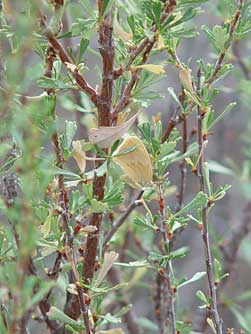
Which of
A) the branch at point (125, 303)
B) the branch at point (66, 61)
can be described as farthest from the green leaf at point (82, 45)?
the branch at point (125, 303)

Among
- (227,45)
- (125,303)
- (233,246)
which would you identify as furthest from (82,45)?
(233,246)

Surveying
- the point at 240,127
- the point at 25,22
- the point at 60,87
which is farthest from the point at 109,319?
the point at 240,127

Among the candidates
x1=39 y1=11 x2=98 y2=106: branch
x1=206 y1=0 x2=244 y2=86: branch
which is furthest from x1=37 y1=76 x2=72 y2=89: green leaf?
x1=206 y1=0 x2=244 y2=86: branch

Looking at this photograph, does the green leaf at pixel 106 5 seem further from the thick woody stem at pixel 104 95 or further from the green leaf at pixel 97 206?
the green leaf at pixel 97 206

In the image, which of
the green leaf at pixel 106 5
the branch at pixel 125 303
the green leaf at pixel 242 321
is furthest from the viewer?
the branch at pixel 125 303

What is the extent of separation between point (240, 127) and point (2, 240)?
4.16 feet

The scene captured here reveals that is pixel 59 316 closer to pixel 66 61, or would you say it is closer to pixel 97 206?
pixel 97 206

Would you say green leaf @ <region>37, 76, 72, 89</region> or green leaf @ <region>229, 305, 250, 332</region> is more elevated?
green leaf @ <region>37, 76, 72, 89</region>

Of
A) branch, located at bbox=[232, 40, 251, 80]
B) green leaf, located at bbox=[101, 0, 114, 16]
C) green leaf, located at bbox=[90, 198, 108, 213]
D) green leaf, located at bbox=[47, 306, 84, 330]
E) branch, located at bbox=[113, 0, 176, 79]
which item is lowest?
green leaf, located at bbox=[47, 306, 84, 330]

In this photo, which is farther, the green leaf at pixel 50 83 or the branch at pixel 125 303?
the branch at pixel 125 303

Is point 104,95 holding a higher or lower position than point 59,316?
higher

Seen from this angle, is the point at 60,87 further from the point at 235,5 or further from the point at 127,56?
the point at 235,5

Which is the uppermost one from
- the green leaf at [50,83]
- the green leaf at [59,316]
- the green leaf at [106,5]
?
the green leaf at [106,5]

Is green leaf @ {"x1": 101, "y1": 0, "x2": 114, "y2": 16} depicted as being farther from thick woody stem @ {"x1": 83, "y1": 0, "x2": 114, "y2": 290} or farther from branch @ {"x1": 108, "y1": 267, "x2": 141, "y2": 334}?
branch @ {"x1": 108, "y1": 267, "x2": 141, "y2": 334}
